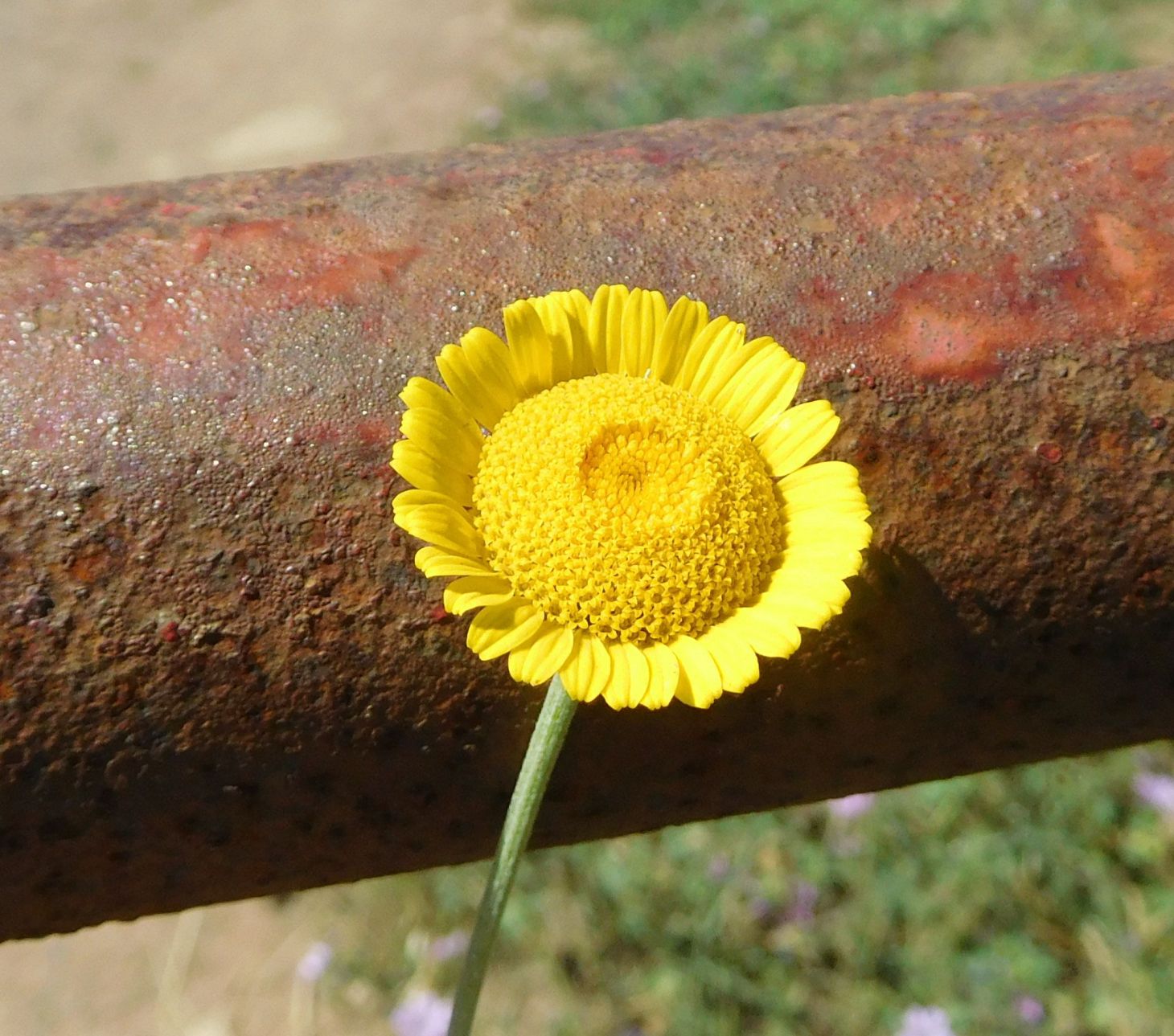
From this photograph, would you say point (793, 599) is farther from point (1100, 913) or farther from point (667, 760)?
point (1100, 913)

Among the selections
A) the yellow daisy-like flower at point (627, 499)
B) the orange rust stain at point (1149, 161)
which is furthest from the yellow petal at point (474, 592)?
the orange rust stain at point (1149, 161)

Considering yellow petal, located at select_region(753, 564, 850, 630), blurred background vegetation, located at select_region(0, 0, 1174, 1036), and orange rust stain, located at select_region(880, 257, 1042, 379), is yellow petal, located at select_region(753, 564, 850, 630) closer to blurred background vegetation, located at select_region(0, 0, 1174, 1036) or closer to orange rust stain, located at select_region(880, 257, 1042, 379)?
orange rust stain, located at select_region(880, 257, 1042, 379)

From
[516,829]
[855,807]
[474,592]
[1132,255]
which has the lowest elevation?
[855,807]

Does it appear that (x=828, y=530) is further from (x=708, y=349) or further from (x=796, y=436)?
(x=708, y=349)

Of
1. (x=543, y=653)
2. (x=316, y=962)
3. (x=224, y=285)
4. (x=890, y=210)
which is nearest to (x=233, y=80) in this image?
(x=316, y=962)

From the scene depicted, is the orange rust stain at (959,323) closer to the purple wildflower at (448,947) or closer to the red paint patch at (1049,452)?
Result: the red paint patch at (1049,452)

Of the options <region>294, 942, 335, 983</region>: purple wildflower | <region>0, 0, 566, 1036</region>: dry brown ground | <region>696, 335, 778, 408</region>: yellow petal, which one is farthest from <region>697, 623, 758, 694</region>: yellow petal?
<region>0, 0, 566, 1036</region>: dry brown ground

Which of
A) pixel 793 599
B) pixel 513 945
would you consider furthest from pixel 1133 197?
pixel 513 945
